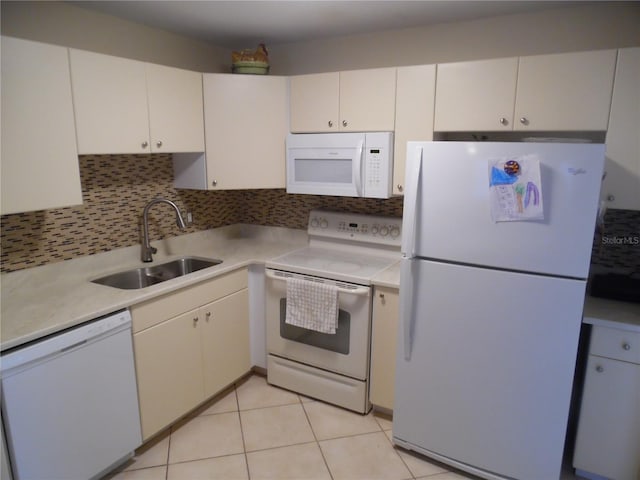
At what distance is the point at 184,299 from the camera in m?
2.26

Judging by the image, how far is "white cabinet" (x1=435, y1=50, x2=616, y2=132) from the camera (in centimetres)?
189

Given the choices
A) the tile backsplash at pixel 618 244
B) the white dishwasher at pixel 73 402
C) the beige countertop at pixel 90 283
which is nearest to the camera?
the white dishwasher at pixel 73 402

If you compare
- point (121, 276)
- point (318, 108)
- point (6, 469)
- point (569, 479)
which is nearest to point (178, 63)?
point (318, 108)

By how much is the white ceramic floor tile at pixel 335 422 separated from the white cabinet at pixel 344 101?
1.73 metres

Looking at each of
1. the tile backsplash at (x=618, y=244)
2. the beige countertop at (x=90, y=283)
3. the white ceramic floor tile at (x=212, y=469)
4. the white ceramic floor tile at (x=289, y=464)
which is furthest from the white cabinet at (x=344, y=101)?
the white ceramic floor tile at (x=212, y=469)

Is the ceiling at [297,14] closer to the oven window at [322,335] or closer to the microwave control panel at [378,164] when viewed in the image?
the microwave control panel at [378,164]

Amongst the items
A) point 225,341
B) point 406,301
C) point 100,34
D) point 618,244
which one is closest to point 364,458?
point 406,301

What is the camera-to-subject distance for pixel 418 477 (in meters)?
2.06

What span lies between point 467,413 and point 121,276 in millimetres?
2044

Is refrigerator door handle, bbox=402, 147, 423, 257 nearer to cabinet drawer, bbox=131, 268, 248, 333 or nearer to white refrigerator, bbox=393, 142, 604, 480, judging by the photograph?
white refrigerator, bbox=393, 142, 604, 480

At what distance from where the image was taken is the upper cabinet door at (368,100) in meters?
2.34

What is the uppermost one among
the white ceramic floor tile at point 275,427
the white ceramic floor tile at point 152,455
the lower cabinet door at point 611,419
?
the lower cabinet door at point 611,419

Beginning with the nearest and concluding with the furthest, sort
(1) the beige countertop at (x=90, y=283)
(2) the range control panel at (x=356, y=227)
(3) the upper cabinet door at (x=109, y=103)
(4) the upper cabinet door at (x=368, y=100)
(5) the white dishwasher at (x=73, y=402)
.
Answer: (5) the white dishwasher at (x=73, y=402) < (1) the beige countertop at (x=90, y=283) < (3) the upper cabinet door at (x=109, y=103) < (4) the upper cabinet door at (x=368, y=100) < (2) the range control panel at (x=356, y=227)

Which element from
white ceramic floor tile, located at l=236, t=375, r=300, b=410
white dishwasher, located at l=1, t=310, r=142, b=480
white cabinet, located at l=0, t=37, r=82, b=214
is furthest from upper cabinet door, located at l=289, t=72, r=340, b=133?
white ceramic floor tile, located at l=236, t=375, r=300, b=410
